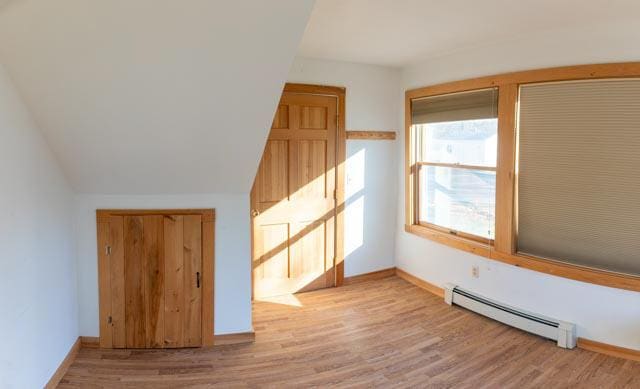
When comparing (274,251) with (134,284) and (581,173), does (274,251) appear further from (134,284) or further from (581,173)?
(581,173)

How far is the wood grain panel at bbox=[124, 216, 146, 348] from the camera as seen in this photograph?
3.01 metres

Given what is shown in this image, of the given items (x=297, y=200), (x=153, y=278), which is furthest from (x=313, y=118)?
(x=153, y=278)

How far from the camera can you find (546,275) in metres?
3.31

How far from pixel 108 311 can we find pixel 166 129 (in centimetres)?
149

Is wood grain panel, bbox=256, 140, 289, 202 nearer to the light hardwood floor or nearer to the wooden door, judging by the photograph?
the wooden door

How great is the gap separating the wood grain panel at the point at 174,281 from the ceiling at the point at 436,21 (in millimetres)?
1755

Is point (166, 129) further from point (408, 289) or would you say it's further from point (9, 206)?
point (408, 289)

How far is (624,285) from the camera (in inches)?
116

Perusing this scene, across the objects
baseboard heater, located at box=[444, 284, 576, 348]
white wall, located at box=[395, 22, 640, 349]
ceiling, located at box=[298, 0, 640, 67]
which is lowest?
baseboard heater, located at box=[444, 284, 576, 348]

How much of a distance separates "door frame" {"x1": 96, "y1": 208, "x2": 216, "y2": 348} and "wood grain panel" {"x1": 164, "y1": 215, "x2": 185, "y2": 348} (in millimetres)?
109

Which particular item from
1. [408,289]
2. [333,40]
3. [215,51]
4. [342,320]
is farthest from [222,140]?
[408,289]

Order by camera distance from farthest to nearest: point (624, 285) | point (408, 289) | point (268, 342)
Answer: point (408, 289) < point (268, 342) < point (624, 285)

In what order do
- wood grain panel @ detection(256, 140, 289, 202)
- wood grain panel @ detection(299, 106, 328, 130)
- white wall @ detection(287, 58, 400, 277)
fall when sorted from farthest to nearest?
white wall @ detection(287, 58, 400, 277), wood grain panel @ detection(299, 106, 328, 130), wood grain panel @ detection(256, 140, 289, 202)

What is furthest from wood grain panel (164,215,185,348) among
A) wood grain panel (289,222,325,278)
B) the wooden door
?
wood grain panel (289,222,325,278)
